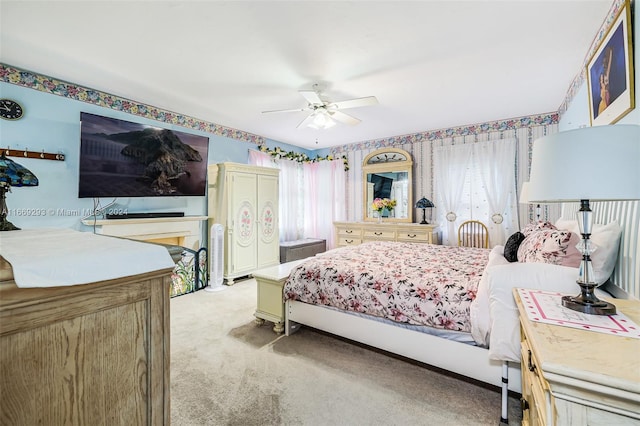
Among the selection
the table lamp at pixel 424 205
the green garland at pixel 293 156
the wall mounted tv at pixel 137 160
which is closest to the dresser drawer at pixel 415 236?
the table lamp at pixel 424 205

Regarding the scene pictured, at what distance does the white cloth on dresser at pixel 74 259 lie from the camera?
0.56 m

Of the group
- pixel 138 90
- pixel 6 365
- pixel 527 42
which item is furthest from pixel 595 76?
pixel 138 90

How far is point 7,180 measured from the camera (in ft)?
3.75

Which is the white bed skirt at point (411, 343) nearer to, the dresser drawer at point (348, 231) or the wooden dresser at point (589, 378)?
the wooden dresser at point (589, 378)

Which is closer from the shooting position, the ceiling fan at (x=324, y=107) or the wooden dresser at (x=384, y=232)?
the ceiling fan at (x=324, y=107)

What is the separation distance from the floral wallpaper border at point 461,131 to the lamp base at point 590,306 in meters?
3.75

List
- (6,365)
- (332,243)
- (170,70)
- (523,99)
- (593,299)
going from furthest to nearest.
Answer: (332,243) < (523,99) < (170,70) < (593,299) < (6,365)

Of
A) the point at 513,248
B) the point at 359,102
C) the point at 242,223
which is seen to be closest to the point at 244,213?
the point at 242,223

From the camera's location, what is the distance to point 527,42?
2.18 metres

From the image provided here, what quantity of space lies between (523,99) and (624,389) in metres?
3.62

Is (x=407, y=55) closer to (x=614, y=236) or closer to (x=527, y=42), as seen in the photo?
(x=527, y=42)

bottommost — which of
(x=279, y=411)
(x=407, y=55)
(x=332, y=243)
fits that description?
(x=279, y=411)

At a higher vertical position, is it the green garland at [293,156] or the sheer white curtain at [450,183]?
the green garland at [293,156]

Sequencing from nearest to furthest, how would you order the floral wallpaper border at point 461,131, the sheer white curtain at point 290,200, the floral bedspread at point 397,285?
the floral bedspread at point 397,285 < the floral wallpaper border at point 461,131 < the sheer white curtain at point 290,200
